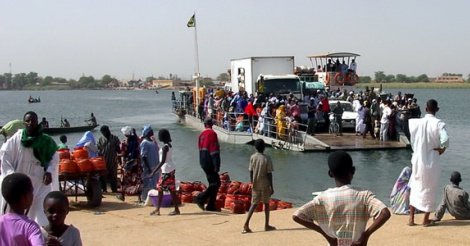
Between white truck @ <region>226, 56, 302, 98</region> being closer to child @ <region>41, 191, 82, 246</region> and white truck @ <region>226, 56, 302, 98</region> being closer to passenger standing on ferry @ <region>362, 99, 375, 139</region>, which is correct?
passenger standing on ferry @ <region>362, 99, 375, 139</region>

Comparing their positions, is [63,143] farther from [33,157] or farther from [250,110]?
[250,110]

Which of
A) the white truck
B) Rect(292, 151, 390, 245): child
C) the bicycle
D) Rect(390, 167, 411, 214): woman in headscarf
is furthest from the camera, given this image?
the white truck

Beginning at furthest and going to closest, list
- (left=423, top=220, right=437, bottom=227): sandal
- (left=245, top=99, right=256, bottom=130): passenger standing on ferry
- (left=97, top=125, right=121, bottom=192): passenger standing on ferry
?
(left=245, top=99, right=256, bottom=130): passenger standing on ferry, (left=97, top=125, right=121, bottom=192): passenger standing on ferry, (left=423, top=220, right=437, bottom=227): sandal

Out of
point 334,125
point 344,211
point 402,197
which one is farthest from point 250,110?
point 344,211

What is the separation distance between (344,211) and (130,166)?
843 cm

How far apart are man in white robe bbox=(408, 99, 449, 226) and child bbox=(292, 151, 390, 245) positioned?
432 cm

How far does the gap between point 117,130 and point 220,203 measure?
1360 inches

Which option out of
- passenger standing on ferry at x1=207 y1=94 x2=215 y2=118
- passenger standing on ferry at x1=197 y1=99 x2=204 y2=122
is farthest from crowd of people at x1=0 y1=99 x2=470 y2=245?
passenger standing on ferry at x1=197 y1=99 x2=204 y2=122

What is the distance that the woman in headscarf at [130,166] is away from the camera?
12289 mm

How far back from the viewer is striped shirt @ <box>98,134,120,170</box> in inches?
500

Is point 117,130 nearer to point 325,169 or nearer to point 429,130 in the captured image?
point 325,169

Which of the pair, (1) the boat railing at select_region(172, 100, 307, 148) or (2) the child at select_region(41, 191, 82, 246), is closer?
(2) the child at select_region(41, 191, 82, 246)

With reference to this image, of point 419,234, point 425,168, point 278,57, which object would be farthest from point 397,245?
point 278,57

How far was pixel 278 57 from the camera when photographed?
105ft
